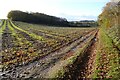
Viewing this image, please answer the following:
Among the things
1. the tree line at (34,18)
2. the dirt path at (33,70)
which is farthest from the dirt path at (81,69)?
the tree line at (34,18)

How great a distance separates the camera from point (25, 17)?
141 m

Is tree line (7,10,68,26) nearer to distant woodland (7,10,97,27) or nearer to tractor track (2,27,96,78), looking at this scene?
distant woodland (7,10,97,27)

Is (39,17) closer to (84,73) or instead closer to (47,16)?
(47,16)

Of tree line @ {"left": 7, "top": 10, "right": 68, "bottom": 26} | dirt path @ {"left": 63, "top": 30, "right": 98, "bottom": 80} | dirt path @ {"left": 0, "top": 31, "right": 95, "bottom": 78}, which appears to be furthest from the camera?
tree line @ {"left": 7, "top": 10, "right": 68, "bottom": 26}

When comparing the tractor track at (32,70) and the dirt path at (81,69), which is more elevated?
the dirt path at (81,69)

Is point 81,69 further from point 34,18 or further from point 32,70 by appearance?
point 34,18

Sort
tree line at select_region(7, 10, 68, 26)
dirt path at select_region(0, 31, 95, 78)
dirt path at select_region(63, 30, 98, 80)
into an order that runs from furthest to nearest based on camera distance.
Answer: tree line at select_region(7, 10, 68, 26), dirt path at select_region(0, 31, 95, 78), dirt path at select_region(63, 30, 98, 80)

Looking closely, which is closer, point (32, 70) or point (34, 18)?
point (32, 70)

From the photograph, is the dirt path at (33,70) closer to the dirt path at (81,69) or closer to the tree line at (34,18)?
the dirt path at (81,69)

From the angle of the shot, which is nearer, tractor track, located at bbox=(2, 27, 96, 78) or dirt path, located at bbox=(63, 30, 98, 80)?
dirt path, located at bbox=(63, 30, 98, 80)

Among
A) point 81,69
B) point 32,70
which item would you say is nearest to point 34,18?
point 32,70

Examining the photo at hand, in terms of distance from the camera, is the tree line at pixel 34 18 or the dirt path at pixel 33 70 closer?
the dirt path at pixel 33 70

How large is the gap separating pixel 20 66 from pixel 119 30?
21.4m

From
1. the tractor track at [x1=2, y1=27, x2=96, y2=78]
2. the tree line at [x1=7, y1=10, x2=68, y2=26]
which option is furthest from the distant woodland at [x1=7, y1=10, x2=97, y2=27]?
the tractor track at [x1=2, y1=27, x2=96, y2=78]
